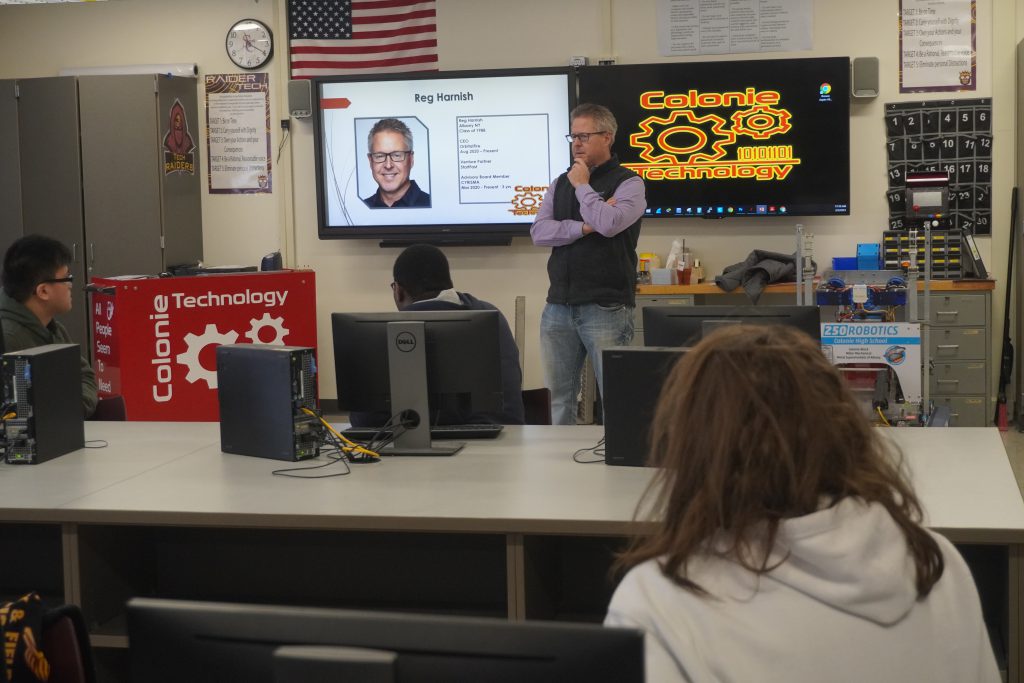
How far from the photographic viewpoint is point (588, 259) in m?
4.83

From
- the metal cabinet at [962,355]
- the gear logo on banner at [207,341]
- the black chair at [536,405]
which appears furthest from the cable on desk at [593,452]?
the metal cabinet at [962,355]

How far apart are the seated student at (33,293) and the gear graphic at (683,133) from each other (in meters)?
3.59

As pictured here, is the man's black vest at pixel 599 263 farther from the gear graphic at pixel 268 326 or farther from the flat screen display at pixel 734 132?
the gear graphic at pixel 268 326

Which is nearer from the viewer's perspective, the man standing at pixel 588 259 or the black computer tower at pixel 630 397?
the black computer tower at pixel 630 397

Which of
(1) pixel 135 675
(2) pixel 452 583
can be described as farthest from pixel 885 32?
(1) pixel 135 675

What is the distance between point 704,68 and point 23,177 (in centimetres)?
417

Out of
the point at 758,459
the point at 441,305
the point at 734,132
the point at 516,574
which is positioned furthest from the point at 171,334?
the point at 758,459

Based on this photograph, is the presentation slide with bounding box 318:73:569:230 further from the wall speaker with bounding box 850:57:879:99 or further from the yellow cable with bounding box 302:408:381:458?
the yellow cable with bounding box 302:408:381:458

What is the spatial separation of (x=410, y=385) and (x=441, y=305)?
413 millimetres

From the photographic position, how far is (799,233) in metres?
5.39

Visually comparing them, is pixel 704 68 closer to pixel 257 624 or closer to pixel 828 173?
pixel 828 173

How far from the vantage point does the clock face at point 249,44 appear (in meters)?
7.18

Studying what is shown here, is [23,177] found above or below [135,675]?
above

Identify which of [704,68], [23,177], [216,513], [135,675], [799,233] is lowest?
[216,513]
